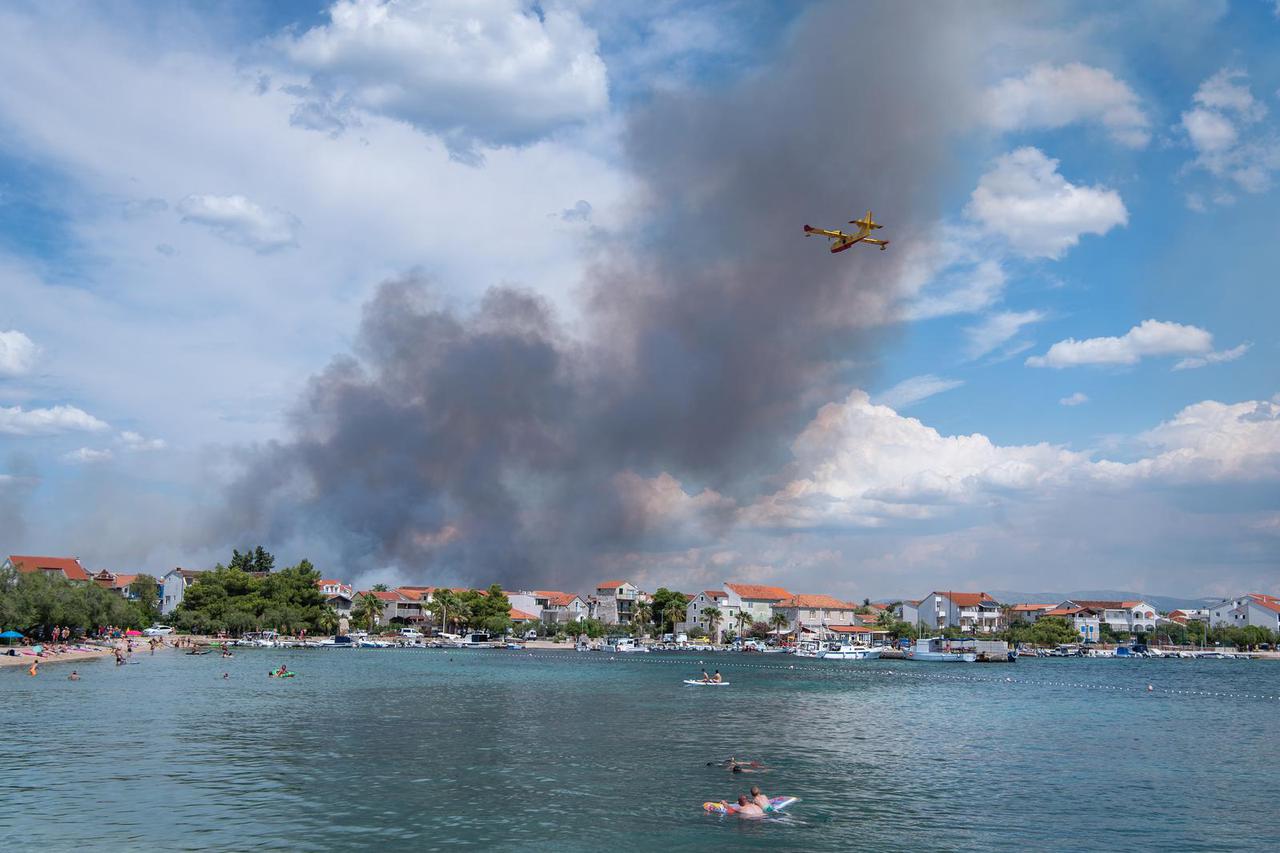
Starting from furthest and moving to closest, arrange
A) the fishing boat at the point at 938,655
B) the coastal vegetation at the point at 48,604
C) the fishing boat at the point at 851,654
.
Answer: the fishing boat at the point at 851,654 → the fishing boat at the point at 938,655 → the coastal vegetation at the point at 48,604

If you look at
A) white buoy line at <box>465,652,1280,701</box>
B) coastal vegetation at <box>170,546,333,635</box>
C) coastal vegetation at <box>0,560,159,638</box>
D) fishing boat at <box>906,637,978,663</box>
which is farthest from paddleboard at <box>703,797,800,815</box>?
coastal vegetation at <box>170,546,333,635</box>

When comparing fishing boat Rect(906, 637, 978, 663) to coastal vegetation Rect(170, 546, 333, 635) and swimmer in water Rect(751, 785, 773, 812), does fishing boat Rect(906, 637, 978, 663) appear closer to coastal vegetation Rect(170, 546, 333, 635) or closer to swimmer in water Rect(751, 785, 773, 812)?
coastal vegetation Rect(170, 546, 333, 635)

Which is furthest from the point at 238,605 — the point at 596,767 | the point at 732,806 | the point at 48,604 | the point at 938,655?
the point at 732,806

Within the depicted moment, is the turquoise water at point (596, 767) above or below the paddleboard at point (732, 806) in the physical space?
below

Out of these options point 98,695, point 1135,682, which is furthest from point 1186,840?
point 1135,682

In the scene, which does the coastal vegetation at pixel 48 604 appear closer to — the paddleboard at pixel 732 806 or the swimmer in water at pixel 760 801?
the paddleboard at pixel 732 806

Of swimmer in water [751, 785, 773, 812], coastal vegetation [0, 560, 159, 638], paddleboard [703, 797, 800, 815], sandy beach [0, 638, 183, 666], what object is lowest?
sandy beach [0, 638, 183, 666]

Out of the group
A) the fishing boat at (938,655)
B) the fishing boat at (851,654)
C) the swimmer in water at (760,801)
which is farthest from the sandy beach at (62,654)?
the fishing boat at (938,655)
